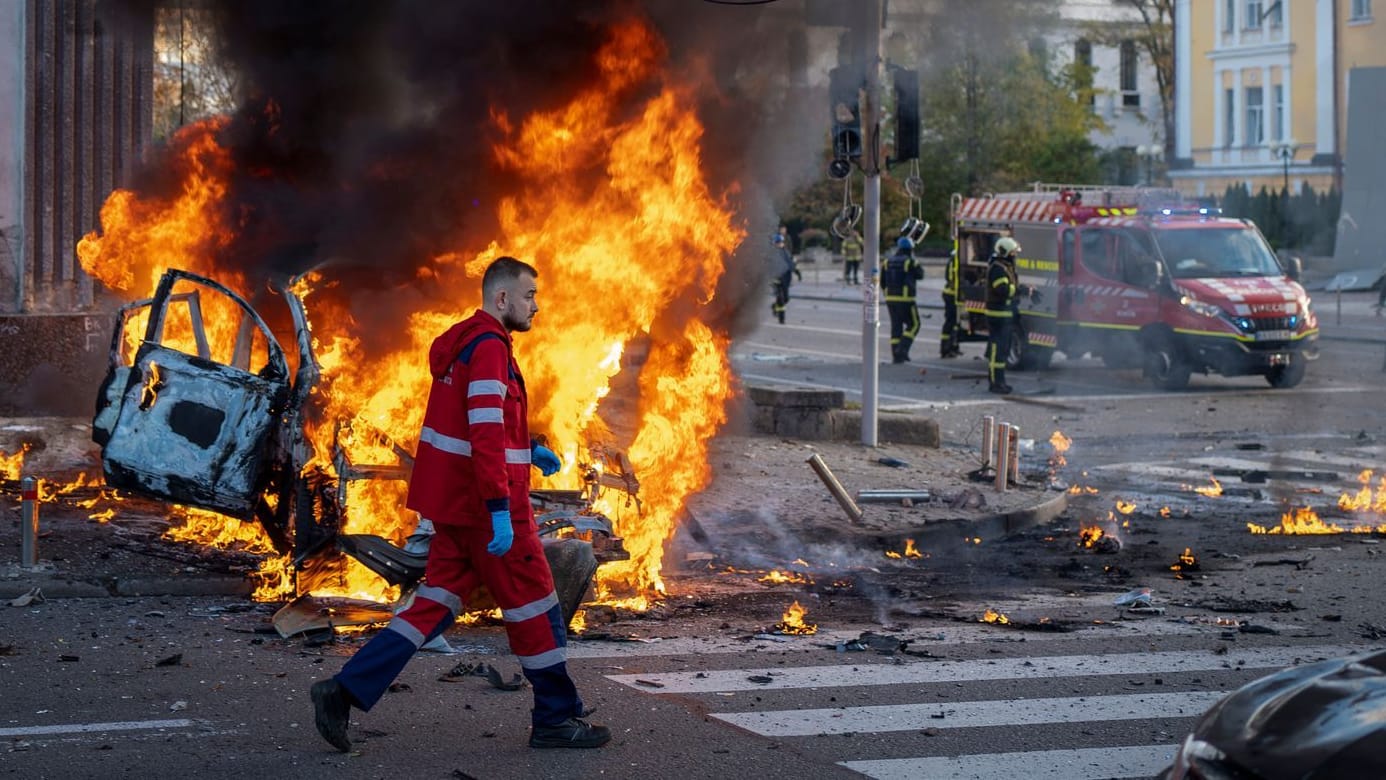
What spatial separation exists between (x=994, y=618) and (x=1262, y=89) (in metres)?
48.3

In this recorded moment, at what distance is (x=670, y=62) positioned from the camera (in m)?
9.99

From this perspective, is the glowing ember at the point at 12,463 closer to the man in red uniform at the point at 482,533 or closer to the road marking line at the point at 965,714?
the man in red uniform at the point at 482,533

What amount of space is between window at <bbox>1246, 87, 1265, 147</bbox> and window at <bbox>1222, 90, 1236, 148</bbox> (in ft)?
1.53

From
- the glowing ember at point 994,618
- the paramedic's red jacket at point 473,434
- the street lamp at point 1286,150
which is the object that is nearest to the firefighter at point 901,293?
the glowing ember at point 994,618

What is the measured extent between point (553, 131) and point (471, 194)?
1.97ft

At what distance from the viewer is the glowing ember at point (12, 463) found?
10.9 meters

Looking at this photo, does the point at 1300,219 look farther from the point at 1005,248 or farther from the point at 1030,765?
the point at 1030,765

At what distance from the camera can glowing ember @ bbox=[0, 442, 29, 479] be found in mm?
10867

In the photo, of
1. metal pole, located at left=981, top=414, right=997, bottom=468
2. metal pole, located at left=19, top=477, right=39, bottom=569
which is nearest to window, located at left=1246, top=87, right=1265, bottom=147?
metal pole, located at left=981, top=414, right=997, bottom=468

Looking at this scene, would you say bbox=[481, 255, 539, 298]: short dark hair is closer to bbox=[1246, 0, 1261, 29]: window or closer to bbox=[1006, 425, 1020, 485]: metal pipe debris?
bbox=[1006, 425, 1020, 485]: metal pipe debris

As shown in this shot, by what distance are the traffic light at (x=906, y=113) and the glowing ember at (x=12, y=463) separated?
7127 millimetres

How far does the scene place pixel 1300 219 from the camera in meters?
44.6

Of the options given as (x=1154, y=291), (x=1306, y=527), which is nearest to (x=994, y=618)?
(x=1306, y=527)

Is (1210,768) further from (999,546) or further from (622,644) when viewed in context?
(999,546)
